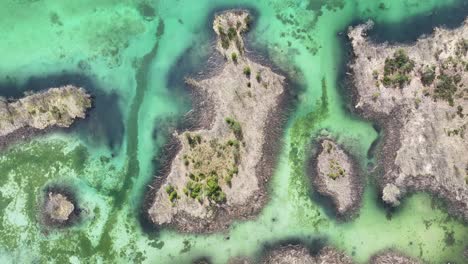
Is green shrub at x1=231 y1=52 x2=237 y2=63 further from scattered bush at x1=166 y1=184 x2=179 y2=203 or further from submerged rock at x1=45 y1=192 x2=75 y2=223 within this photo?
submerged rock at x1=45 y1=192 x2=75 y2=223

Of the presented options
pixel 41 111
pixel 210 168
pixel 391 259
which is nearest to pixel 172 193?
pixel 210 168

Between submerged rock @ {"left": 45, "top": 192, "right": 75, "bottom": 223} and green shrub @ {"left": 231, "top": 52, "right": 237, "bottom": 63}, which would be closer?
submerged rock @ {"left": 45, "top": 192, "right": 75, "bottom": 223}

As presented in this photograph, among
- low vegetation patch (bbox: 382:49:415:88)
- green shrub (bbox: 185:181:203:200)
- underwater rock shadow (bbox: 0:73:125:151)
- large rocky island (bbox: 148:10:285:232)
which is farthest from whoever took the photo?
low vegetation patch (bbox: 382:49:415:88)

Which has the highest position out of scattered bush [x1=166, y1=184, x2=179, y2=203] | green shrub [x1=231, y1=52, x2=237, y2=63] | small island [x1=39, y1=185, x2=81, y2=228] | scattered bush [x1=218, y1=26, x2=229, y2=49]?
scattered bush [x1=218, y1=26, x2=229, y2=49]

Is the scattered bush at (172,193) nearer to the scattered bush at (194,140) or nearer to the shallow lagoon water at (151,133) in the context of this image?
the shallow lagoon water at (151,133)

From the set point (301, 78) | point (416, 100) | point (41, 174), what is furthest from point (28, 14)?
point (416, 100)

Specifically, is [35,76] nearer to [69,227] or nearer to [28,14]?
[28,14]

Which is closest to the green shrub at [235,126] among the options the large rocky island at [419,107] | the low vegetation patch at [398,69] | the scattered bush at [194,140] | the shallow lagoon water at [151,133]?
the scattered bush at [194,140]

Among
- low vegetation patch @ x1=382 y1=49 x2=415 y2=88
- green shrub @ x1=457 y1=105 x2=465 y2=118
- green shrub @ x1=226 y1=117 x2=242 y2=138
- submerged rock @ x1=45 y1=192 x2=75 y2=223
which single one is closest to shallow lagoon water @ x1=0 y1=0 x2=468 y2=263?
submerged rock @ x1=45 y1=192 x2=75 y2=223
